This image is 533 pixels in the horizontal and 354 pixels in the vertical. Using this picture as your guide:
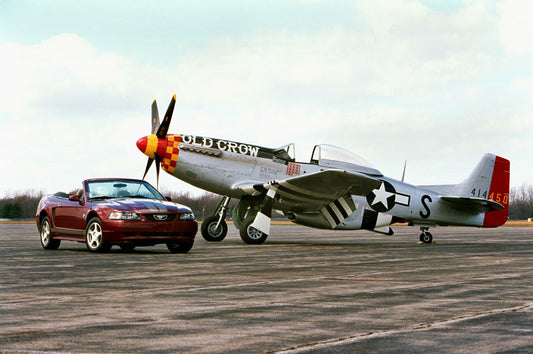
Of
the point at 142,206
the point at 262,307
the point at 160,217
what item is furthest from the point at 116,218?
the point at 262,307

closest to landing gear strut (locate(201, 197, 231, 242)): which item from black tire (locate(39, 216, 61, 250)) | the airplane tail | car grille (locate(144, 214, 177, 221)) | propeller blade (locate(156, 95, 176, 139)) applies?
propeller blade (locate(156, 95, 176, 139))

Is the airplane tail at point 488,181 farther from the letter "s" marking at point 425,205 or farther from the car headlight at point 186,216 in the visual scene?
the car headlight at point 186,216

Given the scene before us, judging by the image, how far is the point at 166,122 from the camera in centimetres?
2034

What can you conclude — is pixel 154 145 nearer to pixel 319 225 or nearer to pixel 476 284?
pixel 319 225

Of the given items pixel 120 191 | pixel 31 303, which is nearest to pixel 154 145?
pixel 120 191

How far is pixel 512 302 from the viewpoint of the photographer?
7078 millimetres

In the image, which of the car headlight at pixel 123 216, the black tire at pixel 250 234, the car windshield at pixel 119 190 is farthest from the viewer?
the black tire at pixel 250 234

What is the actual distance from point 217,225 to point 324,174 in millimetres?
4371

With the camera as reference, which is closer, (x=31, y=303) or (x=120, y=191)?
(x=31, y=303)

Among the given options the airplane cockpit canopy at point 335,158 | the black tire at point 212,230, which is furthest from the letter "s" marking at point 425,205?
the black tire at point 212,230

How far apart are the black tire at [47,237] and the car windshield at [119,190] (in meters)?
1.47

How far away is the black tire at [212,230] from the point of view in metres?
20.9

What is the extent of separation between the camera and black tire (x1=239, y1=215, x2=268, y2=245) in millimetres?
19156

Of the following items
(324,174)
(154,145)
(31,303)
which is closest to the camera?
(31,303)
